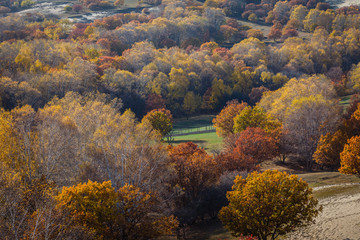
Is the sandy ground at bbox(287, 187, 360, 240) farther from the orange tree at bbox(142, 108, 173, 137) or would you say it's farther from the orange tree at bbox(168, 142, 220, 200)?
the orange tree at bbox(142, 108, 173, 137)

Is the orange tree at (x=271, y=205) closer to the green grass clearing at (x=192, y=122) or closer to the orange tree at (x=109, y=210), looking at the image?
the orange tree at (x=109, y=210)

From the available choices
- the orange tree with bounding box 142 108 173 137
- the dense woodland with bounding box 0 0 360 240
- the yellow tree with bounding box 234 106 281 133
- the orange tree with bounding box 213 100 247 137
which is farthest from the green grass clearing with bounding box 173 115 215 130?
the yellow tree with bounding box 234 106 281 133

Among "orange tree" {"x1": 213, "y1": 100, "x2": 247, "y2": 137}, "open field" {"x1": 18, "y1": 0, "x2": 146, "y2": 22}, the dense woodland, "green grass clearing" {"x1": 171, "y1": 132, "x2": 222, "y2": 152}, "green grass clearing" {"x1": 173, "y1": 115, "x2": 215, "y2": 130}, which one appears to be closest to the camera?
the dense woodland

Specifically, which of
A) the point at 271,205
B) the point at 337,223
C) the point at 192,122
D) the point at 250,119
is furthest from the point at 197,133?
the point at 271,205

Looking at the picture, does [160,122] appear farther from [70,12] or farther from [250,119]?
[70,12]

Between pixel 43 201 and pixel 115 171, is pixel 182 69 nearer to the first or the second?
pixel 115 171

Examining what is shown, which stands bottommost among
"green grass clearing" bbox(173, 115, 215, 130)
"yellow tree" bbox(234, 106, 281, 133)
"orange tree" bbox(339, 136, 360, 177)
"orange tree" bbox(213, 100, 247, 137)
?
"green grass clearing" bbox(173, 115, 215, 130)

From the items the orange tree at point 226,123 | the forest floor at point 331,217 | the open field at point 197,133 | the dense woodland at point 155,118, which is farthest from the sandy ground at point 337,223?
the orange tree at point 226,123
